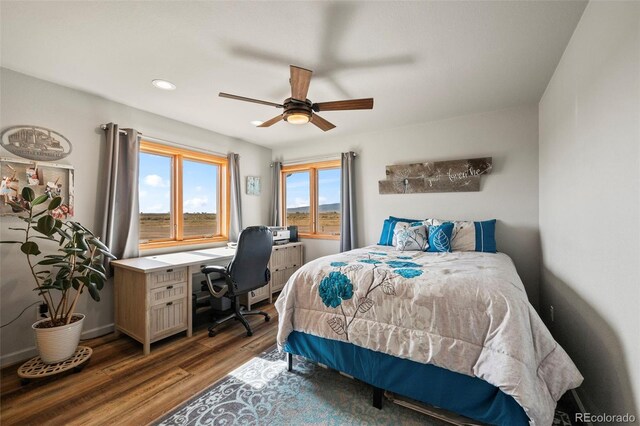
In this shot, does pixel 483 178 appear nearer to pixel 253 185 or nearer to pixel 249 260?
pixel 249 260

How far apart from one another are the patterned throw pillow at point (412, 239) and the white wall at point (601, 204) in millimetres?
1109

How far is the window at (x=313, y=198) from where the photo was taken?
4207 millimetres

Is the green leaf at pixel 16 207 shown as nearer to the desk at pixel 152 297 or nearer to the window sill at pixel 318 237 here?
the desk at pixel 152 297

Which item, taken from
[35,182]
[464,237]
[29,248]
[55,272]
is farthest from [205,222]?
[464,237]

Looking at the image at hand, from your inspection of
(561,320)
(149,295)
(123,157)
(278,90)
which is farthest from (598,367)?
(123,157)

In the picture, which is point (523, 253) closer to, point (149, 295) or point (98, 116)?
point (149, 295)

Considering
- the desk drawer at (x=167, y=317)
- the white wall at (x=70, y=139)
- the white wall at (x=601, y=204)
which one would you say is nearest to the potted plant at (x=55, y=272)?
the white wall at (x=70, y=139)

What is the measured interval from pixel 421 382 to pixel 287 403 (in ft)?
2.79

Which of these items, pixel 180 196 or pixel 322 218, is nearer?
pixel 180 196

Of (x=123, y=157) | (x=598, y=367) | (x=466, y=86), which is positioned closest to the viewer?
(x=598, y=367)

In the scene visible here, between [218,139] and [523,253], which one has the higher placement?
[218,139]

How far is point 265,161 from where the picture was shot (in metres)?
4.59

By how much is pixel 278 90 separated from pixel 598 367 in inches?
116

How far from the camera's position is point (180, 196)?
3.42m
